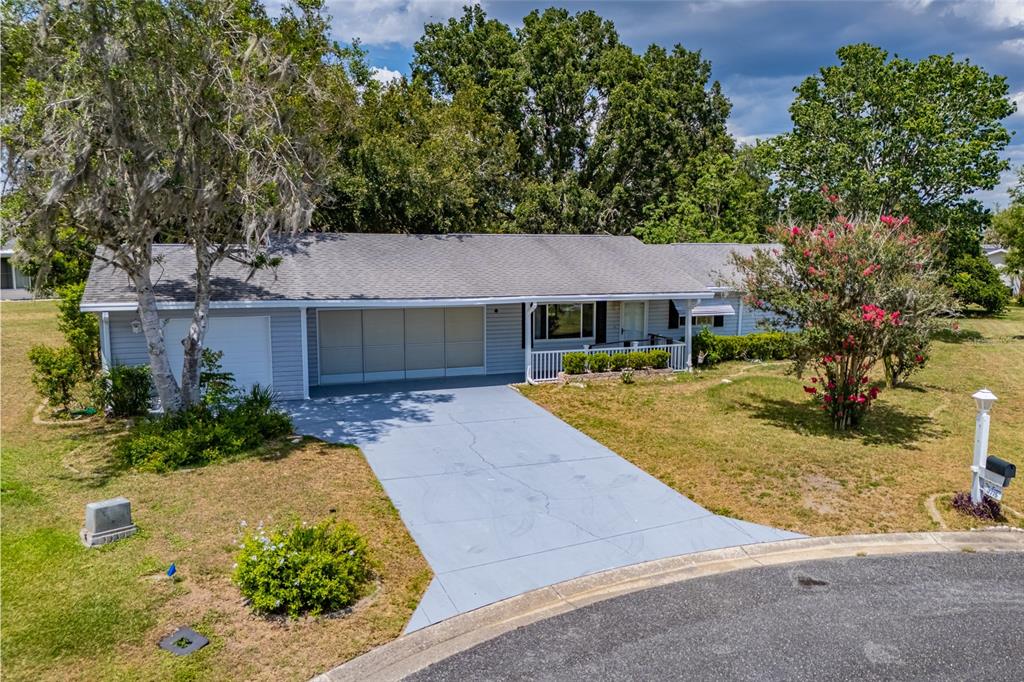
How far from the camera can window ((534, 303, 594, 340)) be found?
59.6ft

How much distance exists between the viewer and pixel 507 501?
9.00m

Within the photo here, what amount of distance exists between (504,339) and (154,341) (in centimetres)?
912

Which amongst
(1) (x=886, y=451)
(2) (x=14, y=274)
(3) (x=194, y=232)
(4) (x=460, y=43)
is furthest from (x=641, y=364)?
(2) (x=14, y=274)

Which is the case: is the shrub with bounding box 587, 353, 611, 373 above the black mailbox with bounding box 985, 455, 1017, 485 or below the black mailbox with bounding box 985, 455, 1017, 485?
above

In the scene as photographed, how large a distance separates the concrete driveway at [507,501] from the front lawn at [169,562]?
17.5 inches

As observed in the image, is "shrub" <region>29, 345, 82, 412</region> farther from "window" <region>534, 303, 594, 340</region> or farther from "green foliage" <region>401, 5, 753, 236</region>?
"green foliage" <region>401, 5, 753, 236</region>

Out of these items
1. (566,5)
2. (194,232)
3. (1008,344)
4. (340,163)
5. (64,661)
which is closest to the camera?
(64,661)

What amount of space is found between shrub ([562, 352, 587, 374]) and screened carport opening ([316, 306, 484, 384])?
241cm

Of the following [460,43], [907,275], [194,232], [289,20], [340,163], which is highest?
[460,43]

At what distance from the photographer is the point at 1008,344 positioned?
24656 mm

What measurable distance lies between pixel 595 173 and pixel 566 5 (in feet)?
29.2

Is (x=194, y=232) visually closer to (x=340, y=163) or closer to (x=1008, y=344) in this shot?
(x=340, y=163)

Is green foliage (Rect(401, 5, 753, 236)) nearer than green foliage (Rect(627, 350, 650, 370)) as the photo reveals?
No

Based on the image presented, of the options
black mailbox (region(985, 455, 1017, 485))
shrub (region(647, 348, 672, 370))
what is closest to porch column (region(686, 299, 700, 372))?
shrub (region(647, 348, 672, 370))
